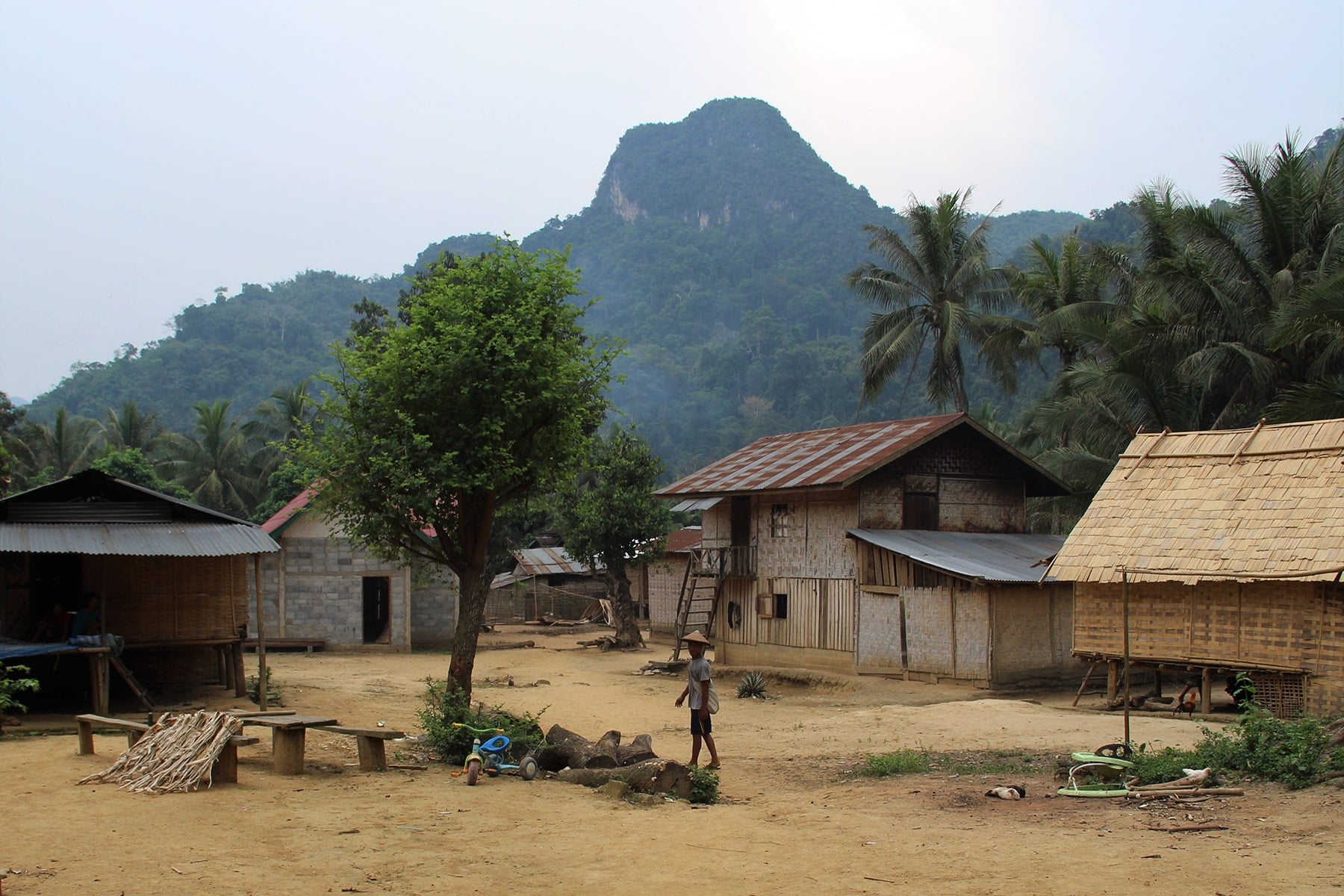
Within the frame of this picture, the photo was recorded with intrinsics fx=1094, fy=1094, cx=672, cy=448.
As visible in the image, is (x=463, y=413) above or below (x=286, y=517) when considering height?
above

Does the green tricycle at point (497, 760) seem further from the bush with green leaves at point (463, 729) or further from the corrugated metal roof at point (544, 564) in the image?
the corrugated metal roof at point (544, 564)

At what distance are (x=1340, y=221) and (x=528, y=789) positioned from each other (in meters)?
19.3

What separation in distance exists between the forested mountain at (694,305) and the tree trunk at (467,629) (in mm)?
40001

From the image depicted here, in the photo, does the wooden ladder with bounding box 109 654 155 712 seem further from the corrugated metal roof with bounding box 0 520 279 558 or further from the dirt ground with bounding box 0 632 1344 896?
the dirt ground with bounding box 0 632 1344 896

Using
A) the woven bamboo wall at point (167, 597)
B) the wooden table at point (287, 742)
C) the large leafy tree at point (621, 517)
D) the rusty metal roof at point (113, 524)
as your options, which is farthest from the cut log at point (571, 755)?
the large leafy tree at point (621, 517)

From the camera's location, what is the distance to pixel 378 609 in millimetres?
31172

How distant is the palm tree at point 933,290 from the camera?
3219 cm

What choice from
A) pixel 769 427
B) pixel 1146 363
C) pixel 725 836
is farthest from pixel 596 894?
pixel 769 427

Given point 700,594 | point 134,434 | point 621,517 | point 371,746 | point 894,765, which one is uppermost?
point 134,434

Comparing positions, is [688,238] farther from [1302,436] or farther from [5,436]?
[1302,436]

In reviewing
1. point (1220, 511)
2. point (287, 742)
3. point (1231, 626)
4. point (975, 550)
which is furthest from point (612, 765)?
point (975, 550)

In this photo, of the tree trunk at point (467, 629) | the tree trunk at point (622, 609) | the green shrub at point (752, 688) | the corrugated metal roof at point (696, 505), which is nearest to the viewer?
the tree trunk at point (467, 629)

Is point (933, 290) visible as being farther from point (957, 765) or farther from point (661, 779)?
point (661, 779)

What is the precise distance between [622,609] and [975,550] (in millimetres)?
12778
